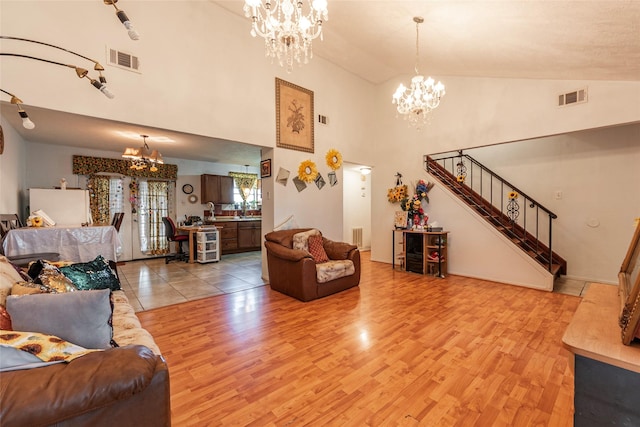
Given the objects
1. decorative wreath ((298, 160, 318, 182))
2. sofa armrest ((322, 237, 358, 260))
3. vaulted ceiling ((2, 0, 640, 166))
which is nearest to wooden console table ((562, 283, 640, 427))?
vaulted ceiling ((2, 0, 640, 166))

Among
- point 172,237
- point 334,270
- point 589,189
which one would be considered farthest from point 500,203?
point 172,237

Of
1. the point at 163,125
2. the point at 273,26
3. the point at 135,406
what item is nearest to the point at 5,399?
the point at 135,406

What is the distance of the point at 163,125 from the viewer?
3.37 m

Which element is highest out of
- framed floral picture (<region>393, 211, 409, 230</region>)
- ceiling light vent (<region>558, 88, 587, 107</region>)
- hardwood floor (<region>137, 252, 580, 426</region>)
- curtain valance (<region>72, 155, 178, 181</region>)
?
ceiling light vent (<region>558, 88, 587, 107</region>)

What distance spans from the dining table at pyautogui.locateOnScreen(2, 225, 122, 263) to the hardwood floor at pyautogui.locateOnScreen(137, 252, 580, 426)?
1.31 metres

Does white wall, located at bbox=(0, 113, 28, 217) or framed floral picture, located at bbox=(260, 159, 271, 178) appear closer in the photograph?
white wall, located at bbox=(0, 113, 28, 217)

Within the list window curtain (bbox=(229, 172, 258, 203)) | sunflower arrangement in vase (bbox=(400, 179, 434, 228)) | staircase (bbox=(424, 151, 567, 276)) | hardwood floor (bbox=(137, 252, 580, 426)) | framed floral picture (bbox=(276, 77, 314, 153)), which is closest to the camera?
hardwood floor (bbox=(137, 252, 580, 426))

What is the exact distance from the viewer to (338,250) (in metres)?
4.30

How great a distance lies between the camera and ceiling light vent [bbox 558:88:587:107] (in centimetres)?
361

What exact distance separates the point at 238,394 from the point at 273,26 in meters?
3.08

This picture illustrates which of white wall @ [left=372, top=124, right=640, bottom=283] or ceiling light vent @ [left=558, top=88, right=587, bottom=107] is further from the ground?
ceiling light vent @ [left=558, top=88, right=587, bottom=107]

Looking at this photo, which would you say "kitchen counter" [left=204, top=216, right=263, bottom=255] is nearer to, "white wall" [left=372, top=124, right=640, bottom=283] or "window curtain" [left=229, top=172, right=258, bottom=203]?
"window curtain" [left=229, top=172, right=258, bottom=203]

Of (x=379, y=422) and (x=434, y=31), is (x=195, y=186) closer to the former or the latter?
(x=434, y=31)

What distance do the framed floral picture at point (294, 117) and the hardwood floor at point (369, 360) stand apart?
8.82 feet
